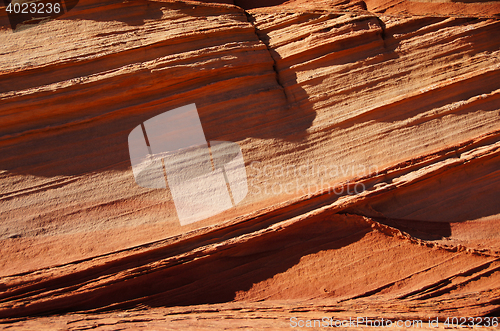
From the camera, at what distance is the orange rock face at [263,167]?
2725 mm

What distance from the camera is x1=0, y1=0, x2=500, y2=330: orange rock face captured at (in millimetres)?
2725

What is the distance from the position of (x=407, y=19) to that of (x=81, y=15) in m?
3.44

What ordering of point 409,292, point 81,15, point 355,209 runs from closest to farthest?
point 409,292
point 355,209
point 81,15

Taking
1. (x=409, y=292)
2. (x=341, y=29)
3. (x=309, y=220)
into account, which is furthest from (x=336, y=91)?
(x=409, y=292)

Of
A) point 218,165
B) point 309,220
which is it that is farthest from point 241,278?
point 218,165

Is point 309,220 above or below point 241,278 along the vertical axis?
above

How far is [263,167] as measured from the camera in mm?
3201

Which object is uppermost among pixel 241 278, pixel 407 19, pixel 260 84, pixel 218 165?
pixel 407 19

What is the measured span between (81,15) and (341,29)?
8.88 ft

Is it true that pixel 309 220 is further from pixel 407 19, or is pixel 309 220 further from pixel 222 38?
pixel 407 19

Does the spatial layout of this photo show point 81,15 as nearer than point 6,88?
No

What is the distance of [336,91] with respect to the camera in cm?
333

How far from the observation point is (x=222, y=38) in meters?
3.36

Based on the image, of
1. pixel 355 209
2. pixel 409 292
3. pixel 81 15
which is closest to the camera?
pixel 409 292
